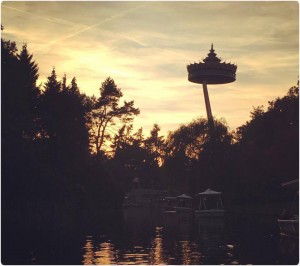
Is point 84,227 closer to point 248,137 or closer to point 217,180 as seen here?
point 217,180

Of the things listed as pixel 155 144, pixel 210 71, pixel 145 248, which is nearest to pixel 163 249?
pixel 145 248

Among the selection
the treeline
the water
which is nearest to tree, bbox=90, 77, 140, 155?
the treeline

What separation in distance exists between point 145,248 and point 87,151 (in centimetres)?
4261

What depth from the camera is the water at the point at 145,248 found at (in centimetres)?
2539

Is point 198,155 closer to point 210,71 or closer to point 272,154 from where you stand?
point 272,154

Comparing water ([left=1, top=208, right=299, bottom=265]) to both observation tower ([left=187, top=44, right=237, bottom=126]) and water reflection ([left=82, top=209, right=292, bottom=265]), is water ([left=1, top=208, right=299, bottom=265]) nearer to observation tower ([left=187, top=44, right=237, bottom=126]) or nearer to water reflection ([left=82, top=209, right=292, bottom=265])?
water reflection ([left=82, top=209, right=292, bottom=265])

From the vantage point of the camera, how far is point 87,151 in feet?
236

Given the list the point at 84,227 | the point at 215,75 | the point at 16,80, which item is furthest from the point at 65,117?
the point at 215,75

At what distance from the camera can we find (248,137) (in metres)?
83.5

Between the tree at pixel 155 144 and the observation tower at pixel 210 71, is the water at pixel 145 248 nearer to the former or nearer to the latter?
the observation tower at pixel 210 71

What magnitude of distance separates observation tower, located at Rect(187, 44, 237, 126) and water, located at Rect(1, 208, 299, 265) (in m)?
72.2

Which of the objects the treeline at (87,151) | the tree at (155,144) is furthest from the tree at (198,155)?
the tree at (155,144)

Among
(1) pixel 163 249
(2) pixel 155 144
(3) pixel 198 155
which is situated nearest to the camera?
(1) pixel 163 249

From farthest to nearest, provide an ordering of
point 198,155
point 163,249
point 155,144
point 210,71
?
point 155,144 → point 210,71 → point 198,155 → point 163,249
